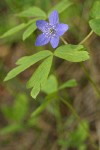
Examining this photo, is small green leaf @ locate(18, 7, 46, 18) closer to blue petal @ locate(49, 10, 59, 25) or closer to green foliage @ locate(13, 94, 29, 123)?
blue petal @ locate(49, 10, 59, 25)

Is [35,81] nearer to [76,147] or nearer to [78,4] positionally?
[76,147]

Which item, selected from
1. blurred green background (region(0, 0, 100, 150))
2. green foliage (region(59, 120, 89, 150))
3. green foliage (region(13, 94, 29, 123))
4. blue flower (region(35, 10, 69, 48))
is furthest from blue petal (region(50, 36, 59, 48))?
green foliage (region(13, 94, 29, 123))

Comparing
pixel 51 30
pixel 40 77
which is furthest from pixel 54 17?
pixel 40 77

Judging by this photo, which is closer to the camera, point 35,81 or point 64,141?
point 35,81

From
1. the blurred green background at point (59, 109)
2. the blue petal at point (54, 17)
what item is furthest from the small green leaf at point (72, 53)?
the blurred green background at point (59, 109)

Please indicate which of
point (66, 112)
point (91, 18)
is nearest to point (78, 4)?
point (66, 112)

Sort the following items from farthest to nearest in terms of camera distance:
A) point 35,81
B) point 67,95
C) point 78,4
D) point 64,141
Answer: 1. point 78,4
2. point 67,95
3. point 64,141
4. point 35,81
